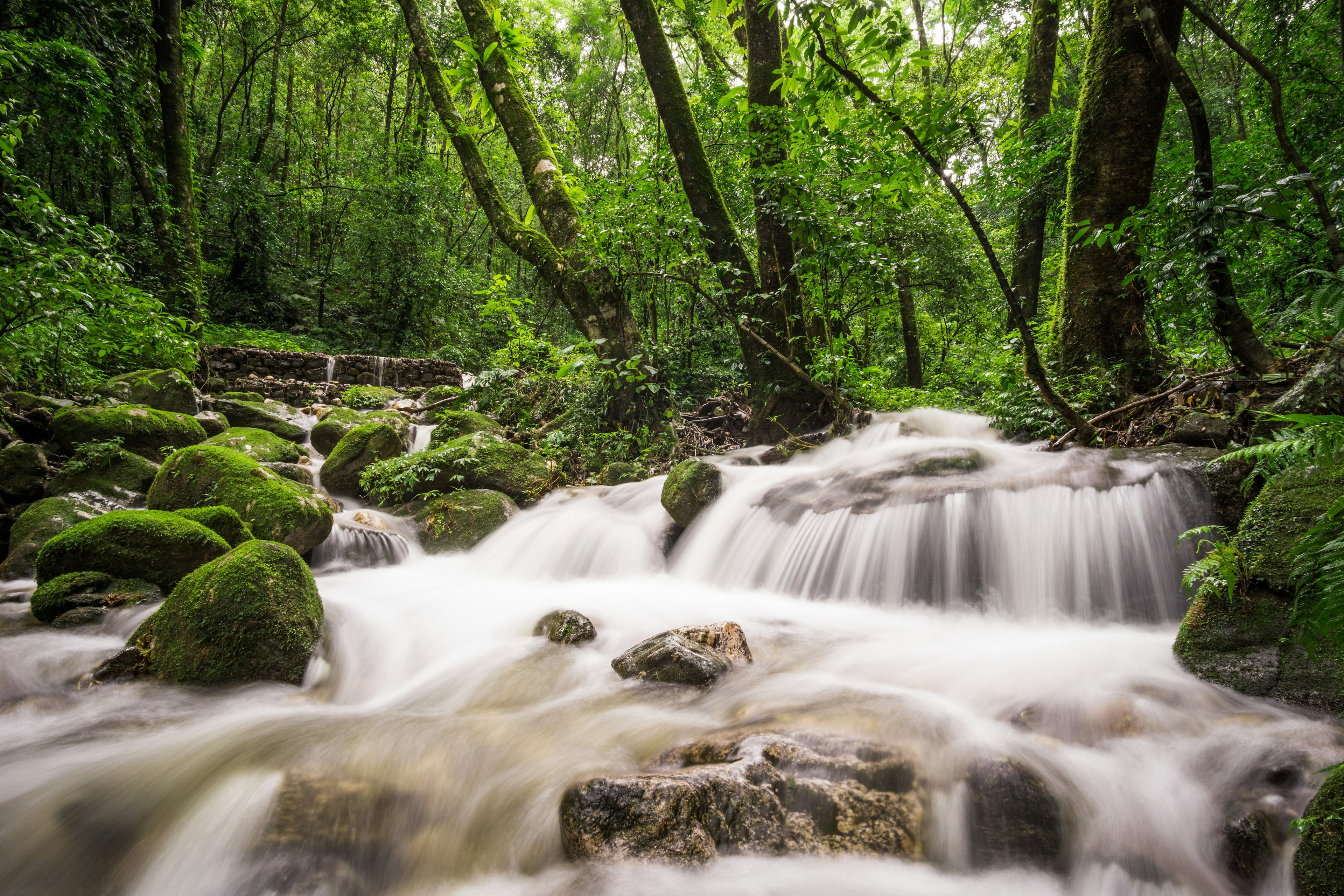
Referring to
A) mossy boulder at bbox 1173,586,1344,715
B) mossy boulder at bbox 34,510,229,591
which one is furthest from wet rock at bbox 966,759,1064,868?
mossy boulder at bbox 34,510,229,591

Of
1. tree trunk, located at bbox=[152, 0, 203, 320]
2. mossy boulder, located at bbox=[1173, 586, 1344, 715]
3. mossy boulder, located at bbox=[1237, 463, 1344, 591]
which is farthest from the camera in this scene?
tree trunk, located at bbox=[152, 0, 203, 320]

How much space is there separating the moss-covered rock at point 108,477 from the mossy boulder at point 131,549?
1814 millimetres

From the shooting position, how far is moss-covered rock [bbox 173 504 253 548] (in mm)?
4270

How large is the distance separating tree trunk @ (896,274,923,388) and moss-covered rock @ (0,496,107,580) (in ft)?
38.3

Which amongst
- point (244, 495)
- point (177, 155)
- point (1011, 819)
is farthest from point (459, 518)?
point (177, 155)

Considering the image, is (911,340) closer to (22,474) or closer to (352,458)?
(352,458)

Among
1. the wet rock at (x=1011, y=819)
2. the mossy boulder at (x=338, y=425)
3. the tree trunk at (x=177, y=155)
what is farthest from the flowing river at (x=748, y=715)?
the tree trunk at (x=177, y=155)

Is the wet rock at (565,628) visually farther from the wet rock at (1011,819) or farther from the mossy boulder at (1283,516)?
the mossy boulder at (1283,516)

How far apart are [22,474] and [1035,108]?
13.0 metres

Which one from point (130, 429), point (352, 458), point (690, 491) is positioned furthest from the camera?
point (352, 458)

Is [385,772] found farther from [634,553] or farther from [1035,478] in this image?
[1035,478]

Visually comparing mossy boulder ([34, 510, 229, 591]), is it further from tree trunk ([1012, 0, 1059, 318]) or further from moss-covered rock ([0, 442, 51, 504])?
tree trunk ([1012, 0, 1059, 318])

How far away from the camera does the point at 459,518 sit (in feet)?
20.7

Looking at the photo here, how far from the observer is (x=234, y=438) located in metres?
7.05
